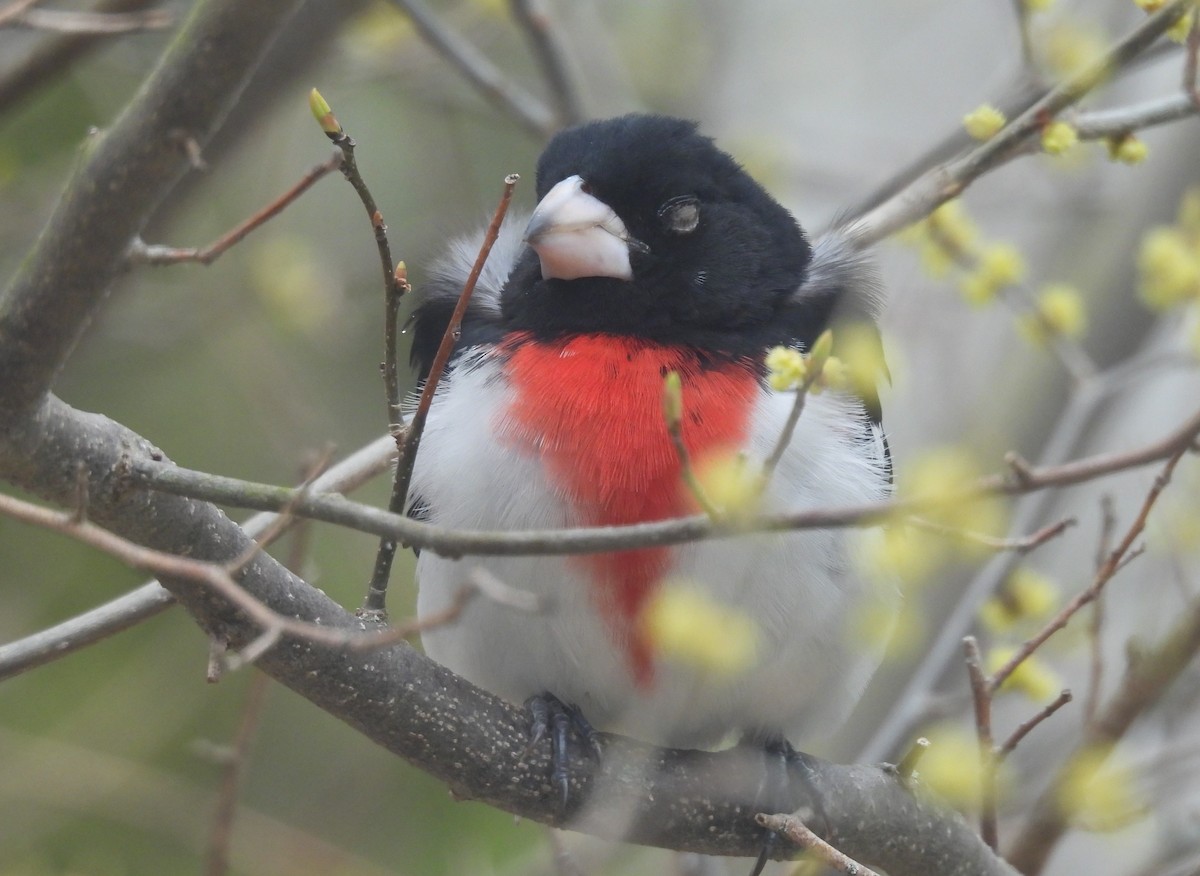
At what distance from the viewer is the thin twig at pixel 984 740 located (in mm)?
2398

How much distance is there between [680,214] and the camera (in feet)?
10.6

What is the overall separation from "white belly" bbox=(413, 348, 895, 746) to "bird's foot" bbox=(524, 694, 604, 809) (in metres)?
0.08

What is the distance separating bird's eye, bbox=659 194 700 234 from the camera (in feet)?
10.6

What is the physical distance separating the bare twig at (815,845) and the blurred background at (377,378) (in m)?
0.87

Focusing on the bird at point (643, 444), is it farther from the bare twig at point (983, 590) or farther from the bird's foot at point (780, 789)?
the bare twig at point (983, 590)

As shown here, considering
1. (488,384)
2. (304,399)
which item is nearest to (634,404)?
(488,384)

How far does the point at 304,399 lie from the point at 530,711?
2.98m

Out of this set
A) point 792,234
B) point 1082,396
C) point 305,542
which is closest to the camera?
point 305,542

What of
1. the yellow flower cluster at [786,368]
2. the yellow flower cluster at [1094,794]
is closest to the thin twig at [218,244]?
the yellow flower cluster at [786,368]

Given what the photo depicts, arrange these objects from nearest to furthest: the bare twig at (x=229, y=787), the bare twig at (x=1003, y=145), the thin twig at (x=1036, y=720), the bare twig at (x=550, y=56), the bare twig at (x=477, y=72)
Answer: the thin twig at (x=1036, y=720), the bare twig at (x=1003, y=145), the bare twig at (x=229, y=787), the bare twig at (x=477, y=72), the bare twig at (x=550, y=56)

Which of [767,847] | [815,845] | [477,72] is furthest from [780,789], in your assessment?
[477,72]

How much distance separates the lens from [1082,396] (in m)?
4.00

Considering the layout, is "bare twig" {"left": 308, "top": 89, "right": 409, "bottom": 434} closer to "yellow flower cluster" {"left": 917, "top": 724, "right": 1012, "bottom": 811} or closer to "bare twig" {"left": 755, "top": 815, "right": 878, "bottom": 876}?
"bare twig" {"left": 755, "top": 815, "right": 878, "bottom": 876}

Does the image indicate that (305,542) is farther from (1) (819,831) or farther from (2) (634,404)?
(1) (819,831)
